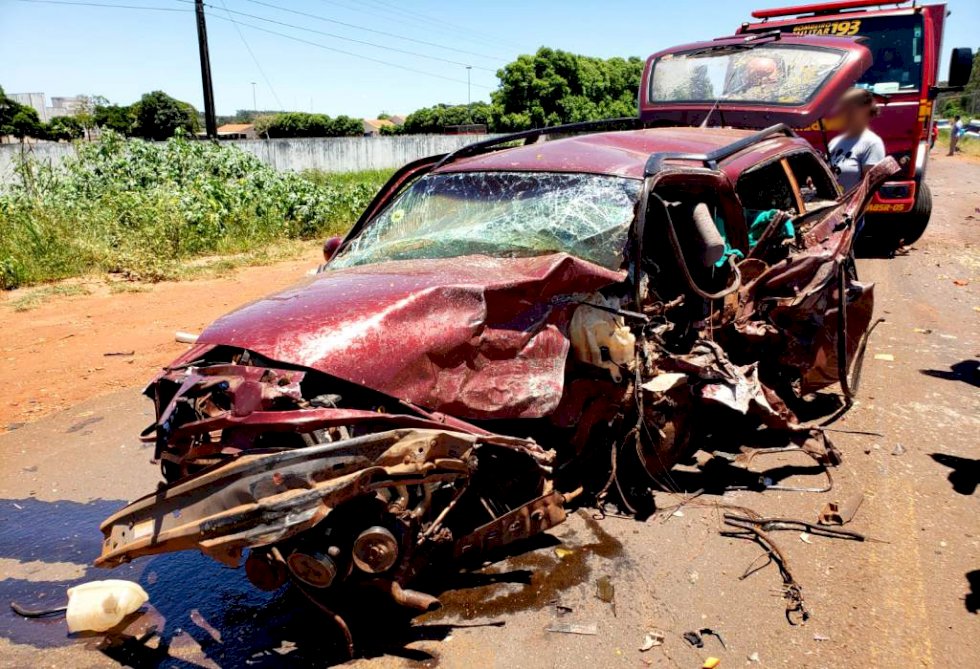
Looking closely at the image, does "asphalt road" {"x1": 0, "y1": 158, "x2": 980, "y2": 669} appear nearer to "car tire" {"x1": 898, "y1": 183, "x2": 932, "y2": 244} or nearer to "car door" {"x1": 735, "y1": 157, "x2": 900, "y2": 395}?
"car door" {"x1": 735, "y1": 157, "x2": 900, "y2": 395}

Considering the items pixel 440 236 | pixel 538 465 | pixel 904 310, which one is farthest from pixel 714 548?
pixel 904 310

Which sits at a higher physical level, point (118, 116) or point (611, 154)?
point (118, 116)

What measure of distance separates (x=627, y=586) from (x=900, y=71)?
865 centimetres

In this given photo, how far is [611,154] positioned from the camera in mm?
4113

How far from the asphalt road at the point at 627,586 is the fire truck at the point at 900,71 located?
551 centimetres

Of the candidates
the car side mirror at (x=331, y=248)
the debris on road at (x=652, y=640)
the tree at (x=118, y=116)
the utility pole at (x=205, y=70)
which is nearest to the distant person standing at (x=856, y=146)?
the car side mirror at (x=331, y=248)

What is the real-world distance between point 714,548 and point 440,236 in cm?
220

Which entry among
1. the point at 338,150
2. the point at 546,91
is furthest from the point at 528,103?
the point at 338,150

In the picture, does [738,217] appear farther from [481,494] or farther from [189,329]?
[189,329]

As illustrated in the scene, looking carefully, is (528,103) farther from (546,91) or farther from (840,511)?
(840,511)

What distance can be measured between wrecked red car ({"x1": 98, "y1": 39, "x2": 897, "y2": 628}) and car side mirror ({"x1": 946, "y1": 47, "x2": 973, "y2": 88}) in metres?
5.16

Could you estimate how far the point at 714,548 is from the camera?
3.50 metres

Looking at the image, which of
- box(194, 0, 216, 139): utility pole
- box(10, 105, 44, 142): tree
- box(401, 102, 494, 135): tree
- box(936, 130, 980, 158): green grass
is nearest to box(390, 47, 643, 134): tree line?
box(401, 102, 494, 135): tree

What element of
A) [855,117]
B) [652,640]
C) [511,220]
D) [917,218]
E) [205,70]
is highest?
[205,70]
